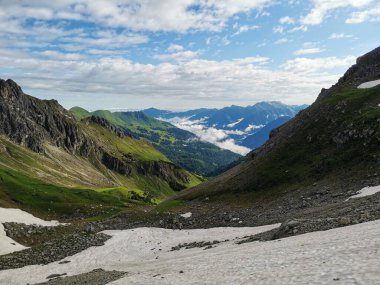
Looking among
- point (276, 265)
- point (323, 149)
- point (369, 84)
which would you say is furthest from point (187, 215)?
point (369, 84)

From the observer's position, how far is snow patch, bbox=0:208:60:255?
2522 inches

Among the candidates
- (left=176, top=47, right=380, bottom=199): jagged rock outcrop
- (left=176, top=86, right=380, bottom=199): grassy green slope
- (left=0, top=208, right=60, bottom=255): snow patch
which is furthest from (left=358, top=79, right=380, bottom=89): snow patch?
(left=0, top=208, right=60, bottom=255): snow patch

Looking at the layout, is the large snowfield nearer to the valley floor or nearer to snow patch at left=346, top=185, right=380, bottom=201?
the valley floor

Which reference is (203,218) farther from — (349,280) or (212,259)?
(349,280)

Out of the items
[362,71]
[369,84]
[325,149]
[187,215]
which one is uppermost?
[362,71]

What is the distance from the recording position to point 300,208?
191ft

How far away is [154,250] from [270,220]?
1820 cm

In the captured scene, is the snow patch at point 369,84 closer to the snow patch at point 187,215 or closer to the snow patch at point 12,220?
the snow patch at point 187,215

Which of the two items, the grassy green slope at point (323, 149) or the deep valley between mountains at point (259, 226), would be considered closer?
the deep valley between mountains at point (259, 226)

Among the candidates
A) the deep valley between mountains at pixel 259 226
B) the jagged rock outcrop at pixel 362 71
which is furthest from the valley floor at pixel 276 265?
the jagged rock outcrop at pixel 362 71

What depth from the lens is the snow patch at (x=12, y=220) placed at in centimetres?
6406

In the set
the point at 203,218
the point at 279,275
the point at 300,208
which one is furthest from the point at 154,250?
the point at 279,275

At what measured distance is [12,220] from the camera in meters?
84.6

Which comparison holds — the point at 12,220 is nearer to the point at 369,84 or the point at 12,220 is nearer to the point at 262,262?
the point at 262,262
